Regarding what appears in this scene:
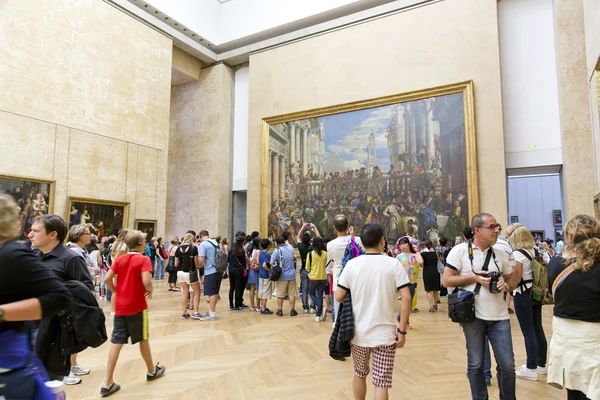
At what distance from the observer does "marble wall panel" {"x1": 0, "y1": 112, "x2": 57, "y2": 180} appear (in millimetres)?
12086

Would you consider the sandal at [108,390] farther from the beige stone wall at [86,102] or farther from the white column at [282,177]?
the white column at [282,177]

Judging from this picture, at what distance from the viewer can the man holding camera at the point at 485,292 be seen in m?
2.86

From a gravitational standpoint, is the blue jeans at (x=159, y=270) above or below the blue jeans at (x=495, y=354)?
below

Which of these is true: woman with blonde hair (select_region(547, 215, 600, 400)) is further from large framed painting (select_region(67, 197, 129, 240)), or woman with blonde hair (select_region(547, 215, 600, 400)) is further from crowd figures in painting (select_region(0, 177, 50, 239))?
large framed painting (select_region(67, 197, 129, 240))

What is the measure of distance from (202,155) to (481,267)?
60.6 feet

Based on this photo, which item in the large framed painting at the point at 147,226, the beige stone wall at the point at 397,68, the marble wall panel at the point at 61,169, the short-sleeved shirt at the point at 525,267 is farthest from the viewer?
the large framed painting at the point at 147,226

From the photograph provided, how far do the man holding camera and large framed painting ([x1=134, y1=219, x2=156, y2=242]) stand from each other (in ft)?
48.1

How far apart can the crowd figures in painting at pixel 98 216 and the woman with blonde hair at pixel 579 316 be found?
1403 cm

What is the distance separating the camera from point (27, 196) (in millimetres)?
12414

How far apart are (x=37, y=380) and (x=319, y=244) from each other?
19.7 ft

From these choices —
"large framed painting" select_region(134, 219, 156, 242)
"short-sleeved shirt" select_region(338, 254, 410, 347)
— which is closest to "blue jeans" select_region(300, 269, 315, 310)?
"short-sleeved shirt" select_region(338, 254, 410, 347)

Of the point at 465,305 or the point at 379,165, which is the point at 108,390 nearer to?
the point at 465,305

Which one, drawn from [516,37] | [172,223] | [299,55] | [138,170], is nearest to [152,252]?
[138,170]

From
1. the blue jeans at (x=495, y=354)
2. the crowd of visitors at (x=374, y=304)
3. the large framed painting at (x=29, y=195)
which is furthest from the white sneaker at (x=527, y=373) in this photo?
the large framed painting at (x=29, y=195)
